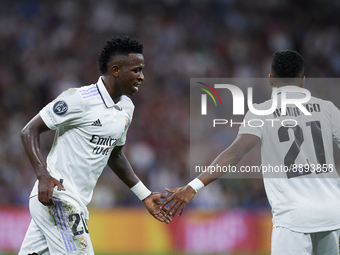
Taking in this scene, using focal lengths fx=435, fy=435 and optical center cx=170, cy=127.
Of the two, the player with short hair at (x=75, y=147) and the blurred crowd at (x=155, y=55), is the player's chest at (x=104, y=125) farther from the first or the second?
the blurred crowd at (x=155, y=55)

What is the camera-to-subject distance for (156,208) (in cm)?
430

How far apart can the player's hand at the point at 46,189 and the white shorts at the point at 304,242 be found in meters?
1.74

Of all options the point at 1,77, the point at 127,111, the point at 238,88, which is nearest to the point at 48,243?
the point at 127,111

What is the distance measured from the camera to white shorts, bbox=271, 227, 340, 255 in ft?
10.5

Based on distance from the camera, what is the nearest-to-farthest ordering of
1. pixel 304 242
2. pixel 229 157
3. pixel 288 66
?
pixel 304 242
pixel 288 66
pixel 229 157

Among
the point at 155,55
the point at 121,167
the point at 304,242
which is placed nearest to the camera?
the point at 304,242

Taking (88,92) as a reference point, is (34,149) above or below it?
below

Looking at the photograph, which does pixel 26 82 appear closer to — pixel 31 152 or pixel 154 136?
pixel 154 136

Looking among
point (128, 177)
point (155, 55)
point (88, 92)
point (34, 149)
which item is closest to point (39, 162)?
point (34, 149)

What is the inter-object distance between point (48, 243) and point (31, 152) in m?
0.74

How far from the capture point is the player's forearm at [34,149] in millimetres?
3381

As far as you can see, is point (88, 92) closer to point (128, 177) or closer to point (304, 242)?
point (128, 177)

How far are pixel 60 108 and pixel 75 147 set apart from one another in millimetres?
346

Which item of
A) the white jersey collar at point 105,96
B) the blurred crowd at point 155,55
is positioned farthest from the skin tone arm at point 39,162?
the blurred crowd at point 155,55
